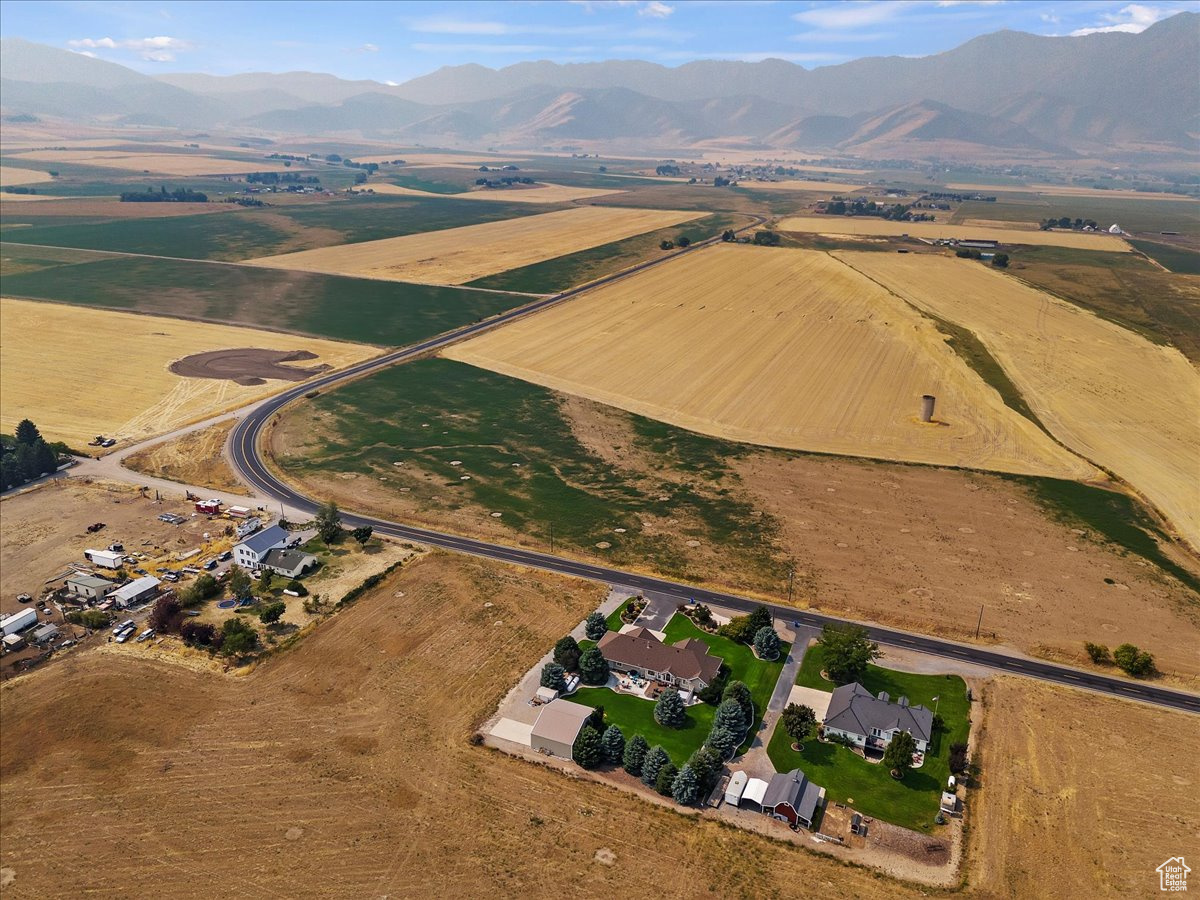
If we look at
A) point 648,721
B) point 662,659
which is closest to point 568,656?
point 662,659

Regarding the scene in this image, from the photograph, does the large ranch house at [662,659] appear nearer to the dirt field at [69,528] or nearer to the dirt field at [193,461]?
the dirt field at [69,528]

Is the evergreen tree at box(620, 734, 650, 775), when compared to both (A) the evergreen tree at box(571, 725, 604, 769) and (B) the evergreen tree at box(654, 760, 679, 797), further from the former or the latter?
(A) the evergreen tree at box(571, 725, 604, 769)

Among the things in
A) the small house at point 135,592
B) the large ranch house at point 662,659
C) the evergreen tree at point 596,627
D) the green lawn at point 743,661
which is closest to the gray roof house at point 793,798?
the green lawn at point 743,661

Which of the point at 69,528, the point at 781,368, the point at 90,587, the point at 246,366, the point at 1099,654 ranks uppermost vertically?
the point at 781,368

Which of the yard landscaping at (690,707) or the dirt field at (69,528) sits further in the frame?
the dirt field at (69,528)

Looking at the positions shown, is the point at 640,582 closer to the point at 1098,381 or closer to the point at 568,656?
the point at 568,656

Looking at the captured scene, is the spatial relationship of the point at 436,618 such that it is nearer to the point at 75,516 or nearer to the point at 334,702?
the point at 334,702
